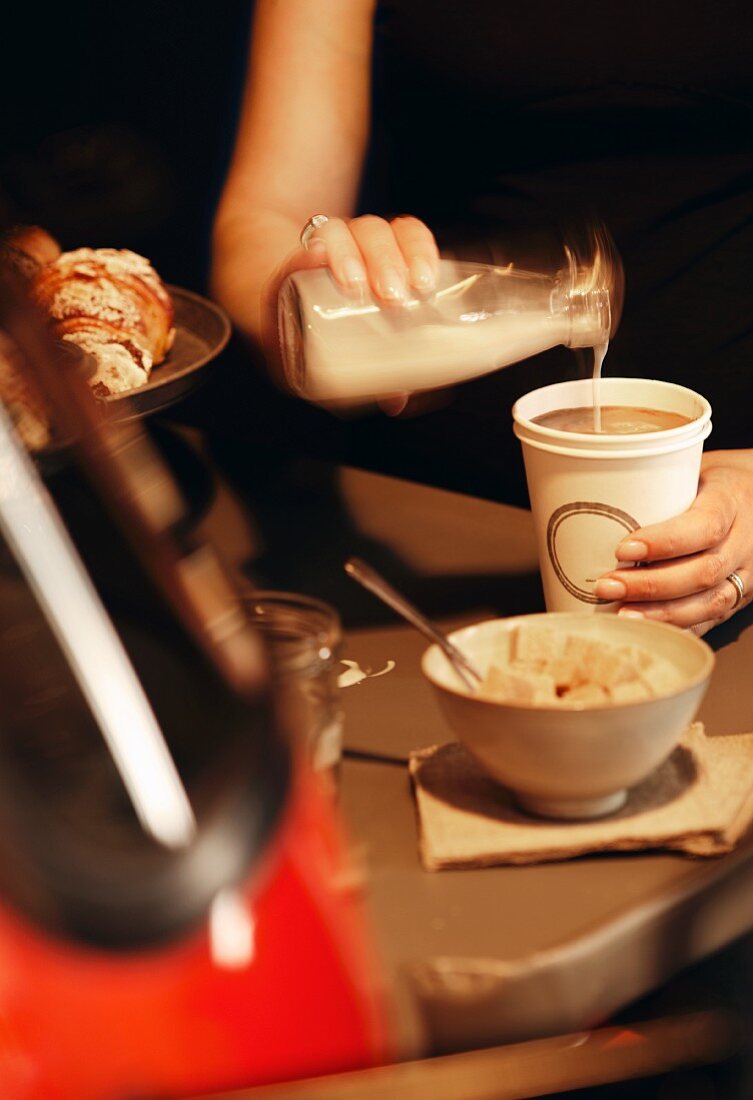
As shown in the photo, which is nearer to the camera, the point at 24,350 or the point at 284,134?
the point at 24,350

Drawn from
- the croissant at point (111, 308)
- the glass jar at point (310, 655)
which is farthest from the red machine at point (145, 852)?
the croissant at point (111, 308)

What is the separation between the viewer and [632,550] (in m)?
0.84

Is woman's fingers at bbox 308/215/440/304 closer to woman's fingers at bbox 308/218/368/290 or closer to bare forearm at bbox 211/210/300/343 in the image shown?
woman's fingers at bbox 308/218/368/290

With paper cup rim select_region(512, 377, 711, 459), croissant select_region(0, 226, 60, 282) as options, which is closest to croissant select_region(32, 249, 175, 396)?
A: croissant select_region(0, 226, 60, 282)

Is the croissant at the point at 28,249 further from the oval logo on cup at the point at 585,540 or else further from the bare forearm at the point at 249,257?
the oval logo on cup at the point at 585,540

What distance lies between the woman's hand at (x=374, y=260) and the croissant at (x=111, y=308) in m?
0.34

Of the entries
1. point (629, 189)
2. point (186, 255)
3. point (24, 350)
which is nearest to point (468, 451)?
point (629, 189)

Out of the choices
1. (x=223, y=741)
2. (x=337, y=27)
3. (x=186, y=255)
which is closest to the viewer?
(x=223, y=741)

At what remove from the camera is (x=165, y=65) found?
2191 millimetres

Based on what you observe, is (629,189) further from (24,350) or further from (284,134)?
(24,350)

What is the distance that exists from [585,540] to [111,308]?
2.38ft

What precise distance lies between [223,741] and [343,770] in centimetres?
47

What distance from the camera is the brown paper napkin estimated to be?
25.3 inches

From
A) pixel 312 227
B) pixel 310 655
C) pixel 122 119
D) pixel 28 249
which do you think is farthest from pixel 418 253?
pixel 122 119
